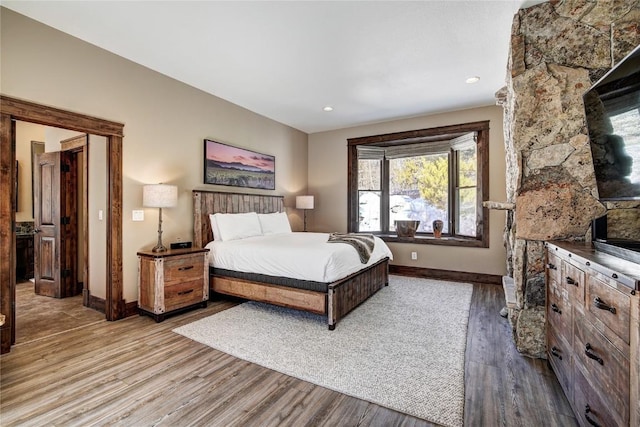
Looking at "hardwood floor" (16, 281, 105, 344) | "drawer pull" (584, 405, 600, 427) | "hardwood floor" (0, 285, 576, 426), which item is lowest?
"hardwood floor" (0, 285, 576, 426)

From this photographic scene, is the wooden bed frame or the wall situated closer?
the wooden bed frame

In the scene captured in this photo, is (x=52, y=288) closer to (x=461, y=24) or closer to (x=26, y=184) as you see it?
(x=26, y=184)

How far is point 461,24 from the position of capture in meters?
2.61

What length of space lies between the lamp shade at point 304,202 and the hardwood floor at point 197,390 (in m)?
3.47

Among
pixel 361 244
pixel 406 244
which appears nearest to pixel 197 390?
pixel 361 244

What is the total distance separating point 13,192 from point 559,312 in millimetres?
4255

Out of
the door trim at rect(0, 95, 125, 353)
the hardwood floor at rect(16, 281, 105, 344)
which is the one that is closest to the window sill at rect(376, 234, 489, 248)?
the door trim at rect(0, 95, 125, 353)

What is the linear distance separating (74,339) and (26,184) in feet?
14.5

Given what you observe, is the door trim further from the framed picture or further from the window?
the window

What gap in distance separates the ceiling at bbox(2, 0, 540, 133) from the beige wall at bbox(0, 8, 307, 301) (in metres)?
0.16

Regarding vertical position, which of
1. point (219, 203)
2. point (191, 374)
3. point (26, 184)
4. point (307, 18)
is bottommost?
point (191, 374)

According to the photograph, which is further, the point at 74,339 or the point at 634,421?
the point at 74,339

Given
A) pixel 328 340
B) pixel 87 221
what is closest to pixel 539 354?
pixel 328 340

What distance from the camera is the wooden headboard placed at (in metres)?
3.97
